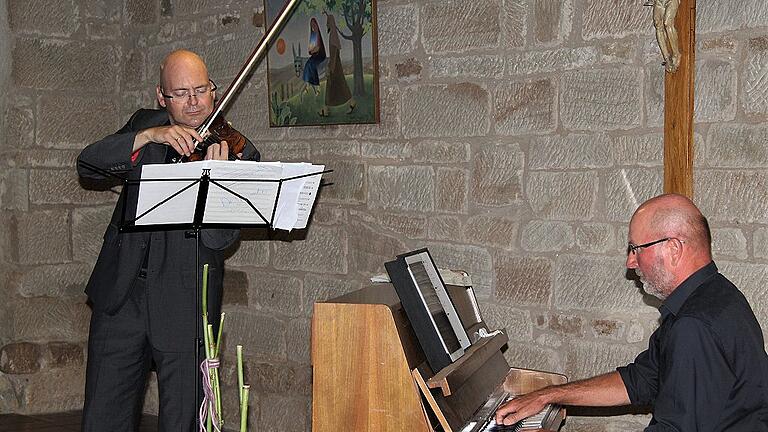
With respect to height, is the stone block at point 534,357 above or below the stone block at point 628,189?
below

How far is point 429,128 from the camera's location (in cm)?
475

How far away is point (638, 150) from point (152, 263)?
191 cm

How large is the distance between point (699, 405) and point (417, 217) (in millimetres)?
2289

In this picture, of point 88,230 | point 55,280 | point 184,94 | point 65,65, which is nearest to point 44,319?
point 55,280

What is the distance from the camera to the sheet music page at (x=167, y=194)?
3402 millimetres

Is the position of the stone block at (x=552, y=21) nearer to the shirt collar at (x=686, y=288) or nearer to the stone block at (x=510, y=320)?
the stone block at (x=510, y=320)

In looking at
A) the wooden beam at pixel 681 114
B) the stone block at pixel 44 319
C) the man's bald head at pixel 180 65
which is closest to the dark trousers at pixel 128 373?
the man's bald head at pixel 180 65

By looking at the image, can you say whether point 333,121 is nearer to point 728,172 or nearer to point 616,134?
point 616,134

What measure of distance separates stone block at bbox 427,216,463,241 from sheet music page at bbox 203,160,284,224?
1241mm

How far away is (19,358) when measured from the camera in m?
5.89

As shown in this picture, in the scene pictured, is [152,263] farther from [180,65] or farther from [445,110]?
[445,110]

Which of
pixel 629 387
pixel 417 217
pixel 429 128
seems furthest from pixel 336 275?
pixel 629 387

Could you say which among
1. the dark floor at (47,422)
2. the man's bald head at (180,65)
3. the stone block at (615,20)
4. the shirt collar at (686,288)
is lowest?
the dark floor at (47,422)

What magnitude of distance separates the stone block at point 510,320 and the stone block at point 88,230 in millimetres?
2651
